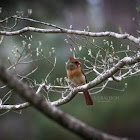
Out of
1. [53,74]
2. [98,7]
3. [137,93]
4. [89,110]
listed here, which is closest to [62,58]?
[53,74]

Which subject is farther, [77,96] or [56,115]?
[77,96]

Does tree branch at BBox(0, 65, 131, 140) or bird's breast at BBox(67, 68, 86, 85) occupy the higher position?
tree branch at BBox(0, 65, 131, 140)

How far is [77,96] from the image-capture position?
9.88 meters

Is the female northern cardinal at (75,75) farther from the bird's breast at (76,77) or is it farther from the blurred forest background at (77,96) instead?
the blurred forest background at (77,96)

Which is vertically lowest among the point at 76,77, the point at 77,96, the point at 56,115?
the point at 77,96

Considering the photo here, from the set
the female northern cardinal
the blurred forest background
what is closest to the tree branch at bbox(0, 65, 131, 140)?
the female northern cardinal

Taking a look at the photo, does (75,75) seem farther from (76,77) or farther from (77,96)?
(77,96)

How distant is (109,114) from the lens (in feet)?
34.3

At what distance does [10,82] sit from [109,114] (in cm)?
910

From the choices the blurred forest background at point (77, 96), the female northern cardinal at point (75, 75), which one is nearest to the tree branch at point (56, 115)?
the female northern cardinal at point (75, 75)

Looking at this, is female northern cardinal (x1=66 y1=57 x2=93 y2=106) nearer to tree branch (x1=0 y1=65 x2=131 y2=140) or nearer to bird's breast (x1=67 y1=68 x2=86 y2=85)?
bird's breast (x1=67 y1=68 x2=86 y2=85)

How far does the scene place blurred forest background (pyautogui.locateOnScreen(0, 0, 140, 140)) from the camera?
9.59 meters

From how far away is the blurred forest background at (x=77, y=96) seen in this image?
9594 mm

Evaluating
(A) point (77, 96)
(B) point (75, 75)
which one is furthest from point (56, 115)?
(A) point (77, 96)
